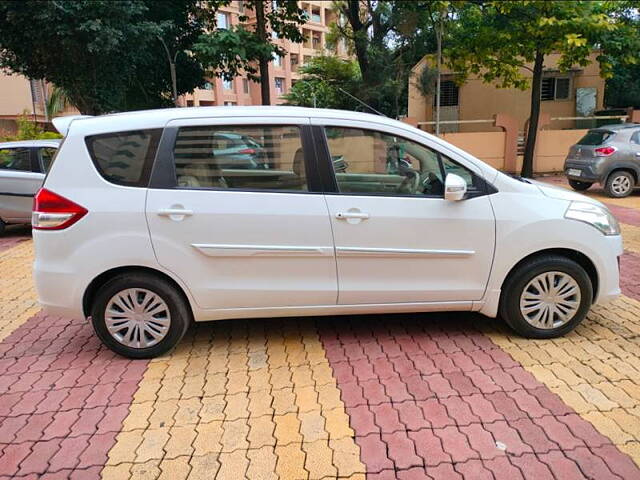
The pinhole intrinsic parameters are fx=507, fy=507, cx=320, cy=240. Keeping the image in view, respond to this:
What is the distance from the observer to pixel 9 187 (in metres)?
8.27

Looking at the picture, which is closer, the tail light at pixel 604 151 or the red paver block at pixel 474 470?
the red paver block at pixel 474 470

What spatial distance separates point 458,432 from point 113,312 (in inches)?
95.7

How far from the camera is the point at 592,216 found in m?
3.76

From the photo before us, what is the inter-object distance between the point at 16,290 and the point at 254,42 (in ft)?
28.3

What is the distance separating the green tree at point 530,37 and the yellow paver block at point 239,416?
34.3 ft

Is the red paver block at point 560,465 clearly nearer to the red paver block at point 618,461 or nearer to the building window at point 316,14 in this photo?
the red paver block at point 618,461

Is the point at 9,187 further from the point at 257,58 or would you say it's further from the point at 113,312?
the point at 257,58

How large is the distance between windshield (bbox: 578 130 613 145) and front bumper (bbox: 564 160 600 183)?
0.53m

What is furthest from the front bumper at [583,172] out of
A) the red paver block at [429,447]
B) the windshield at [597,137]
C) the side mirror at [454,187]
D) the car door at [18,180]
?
the car door at [18,180]

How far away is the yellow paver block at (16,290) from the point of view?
15.6ft

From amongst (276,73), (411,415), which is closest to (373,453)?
(411,415)

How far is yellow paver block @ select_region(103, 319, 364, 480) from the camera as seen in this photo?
8.38ft

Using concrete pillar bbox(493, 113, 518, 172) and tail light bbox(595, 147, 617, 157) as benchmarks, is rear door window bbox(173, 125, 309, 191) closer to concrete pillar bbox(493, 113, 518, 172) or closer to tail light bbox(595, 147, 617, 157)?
tail light bbox(595, 147, 617, 157)

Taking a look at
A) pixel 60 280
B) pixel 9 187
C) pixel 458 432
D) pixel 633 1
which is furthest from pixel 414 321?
pixel 633 1
